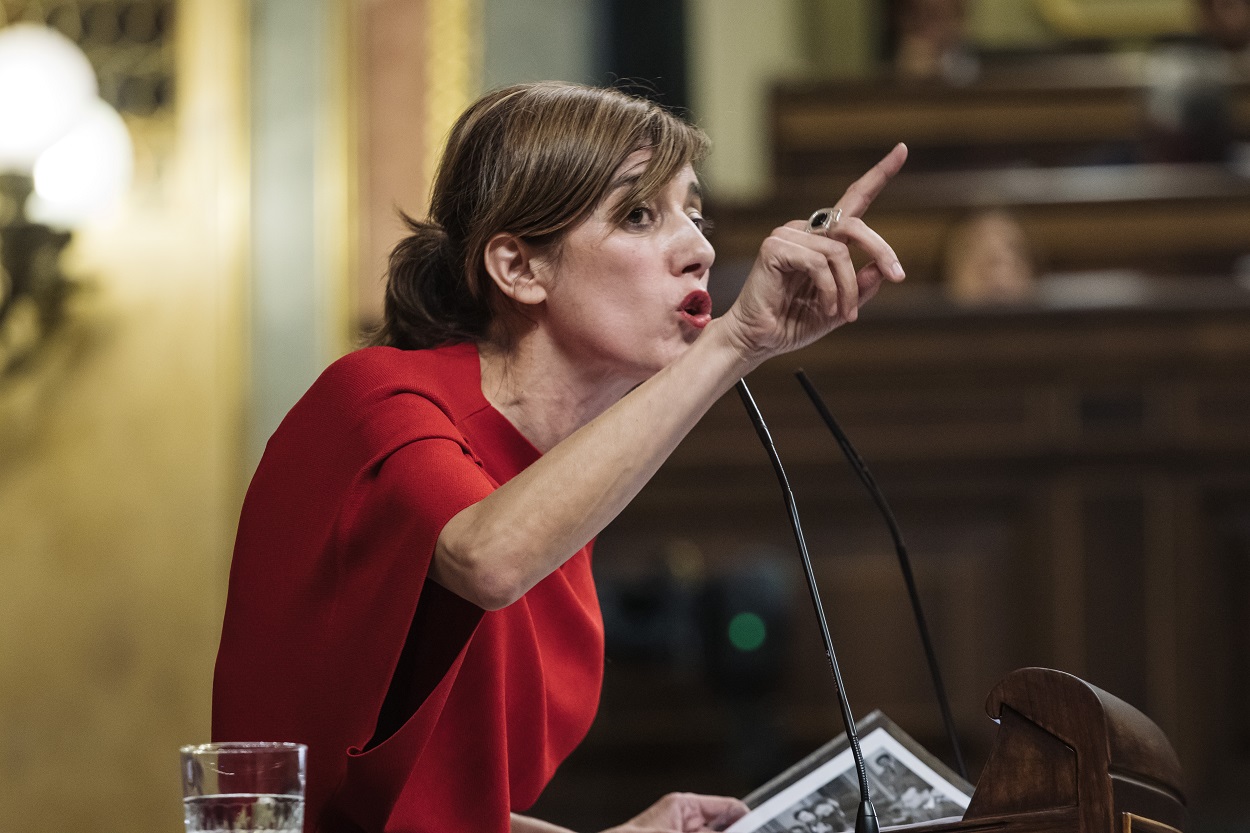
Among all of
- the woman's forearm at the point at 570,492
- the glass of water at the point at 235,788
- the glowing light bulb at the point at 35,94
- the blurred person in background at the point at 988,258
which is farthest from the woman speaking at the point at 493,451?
the blurred person in background at the point at 988,258

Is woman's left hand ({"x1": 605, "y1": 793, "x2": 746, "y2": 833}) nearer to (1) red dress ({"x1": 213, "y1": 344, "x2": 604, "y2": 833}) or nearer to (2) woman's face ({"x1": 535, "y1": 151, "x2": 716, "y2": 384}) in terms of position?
(1) red dress ({"x1": 213, "y1": 344, "x2": 604, "y2": 833})

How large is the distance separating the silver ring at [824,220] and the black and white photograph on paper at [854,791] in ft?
1.45

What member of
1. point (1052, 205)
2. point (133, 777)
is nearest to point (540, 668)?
point (133, 777)

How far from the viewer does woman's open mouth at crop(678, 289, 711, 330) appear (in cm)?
127

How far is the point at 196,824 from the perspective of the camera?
3.07ft

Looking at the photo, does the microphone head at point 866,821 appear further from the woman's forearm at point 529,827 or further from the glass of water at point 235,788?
the woman's forearm at point 529,827

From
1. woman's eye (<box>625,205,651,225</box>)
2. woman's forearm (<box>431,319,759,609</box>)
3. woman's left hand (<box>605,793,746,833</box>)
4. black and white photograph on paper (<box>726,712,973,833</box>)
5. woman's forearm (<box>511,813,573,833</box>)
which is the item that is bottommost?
woman's forearm (<box>511,813,573,833</box>)

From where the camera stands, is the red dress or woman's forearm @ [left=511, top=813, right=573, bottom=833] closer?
the red dress

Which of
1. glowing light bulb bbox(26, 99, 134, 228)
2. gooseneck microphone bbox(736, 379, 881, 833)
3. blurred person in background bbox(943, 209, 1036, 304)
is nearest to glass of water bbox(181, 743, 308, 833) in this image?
gooseneck microphone bbox(736, 379, 881, 833)

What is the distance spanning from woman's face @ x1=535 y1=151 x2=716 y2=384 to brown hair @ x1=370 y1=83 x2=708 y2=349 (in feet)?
0.04

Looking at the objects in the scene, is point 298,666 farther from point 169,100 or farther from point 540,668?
point 169,100

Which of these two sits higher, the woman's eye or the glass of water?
the woman's eye

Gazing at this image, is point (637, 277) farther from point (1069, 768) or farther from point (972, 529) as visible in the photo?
point (972, 529)

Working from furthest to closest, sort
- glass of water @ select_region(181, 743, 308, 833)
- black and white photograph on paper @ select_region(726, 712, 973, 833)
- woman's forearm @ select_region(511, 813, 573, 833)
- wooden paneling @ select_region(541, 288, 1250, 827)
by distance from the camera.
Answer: wooden paneling @ select_region(541, 288, 1250, 827)
woman's forearm @ select_region(511, 813, 573, 833)
black and white photograph on paper @ select_region(726, 712, 973, 833)
glass of water @ select_region(181, 743, 308, 833)
